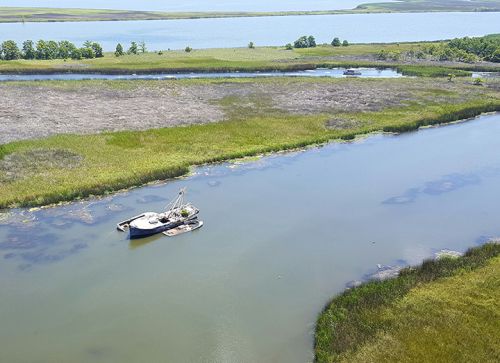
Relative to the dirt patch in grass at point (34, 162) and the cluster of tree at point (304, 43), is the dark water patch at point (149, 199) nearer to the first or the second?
the dirt patch in grass at point (34, 162)

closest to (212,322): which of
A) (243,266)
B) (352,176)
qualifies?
(243,266)

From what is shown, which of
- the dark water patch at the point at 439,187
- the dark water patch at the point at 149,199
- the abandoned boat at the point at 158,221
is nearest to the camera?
the abandoned boat at the point at 158,221

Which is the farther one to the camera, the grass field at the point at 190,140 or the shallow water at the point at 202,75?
the shallow water at the point at 202,75

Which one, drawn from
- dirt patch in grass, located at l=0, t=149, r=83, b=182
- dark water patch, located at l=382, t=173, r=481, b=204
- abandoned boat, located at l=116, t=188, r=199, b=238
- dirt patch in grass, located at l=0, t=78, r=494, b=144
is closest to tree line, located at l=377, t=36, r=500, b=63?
dirt patch in grass, located at l=0, t=78, r=494, b=144

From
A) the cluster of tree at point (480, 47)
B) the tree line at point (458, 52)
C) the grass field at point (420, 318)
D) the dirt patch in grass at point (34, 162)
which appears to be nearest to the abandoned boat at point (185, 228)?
the grass field at point (420, 318)

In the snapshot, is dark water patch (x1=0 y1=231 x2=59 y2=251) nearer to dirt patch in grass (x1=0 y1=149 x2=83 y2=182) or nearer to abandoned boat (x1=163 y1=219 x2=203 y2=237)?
abandoned boat (x1=163 y1=219 x2=203 y2=237)

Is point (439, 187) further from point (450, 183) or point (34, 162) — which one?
point (34, 162)
